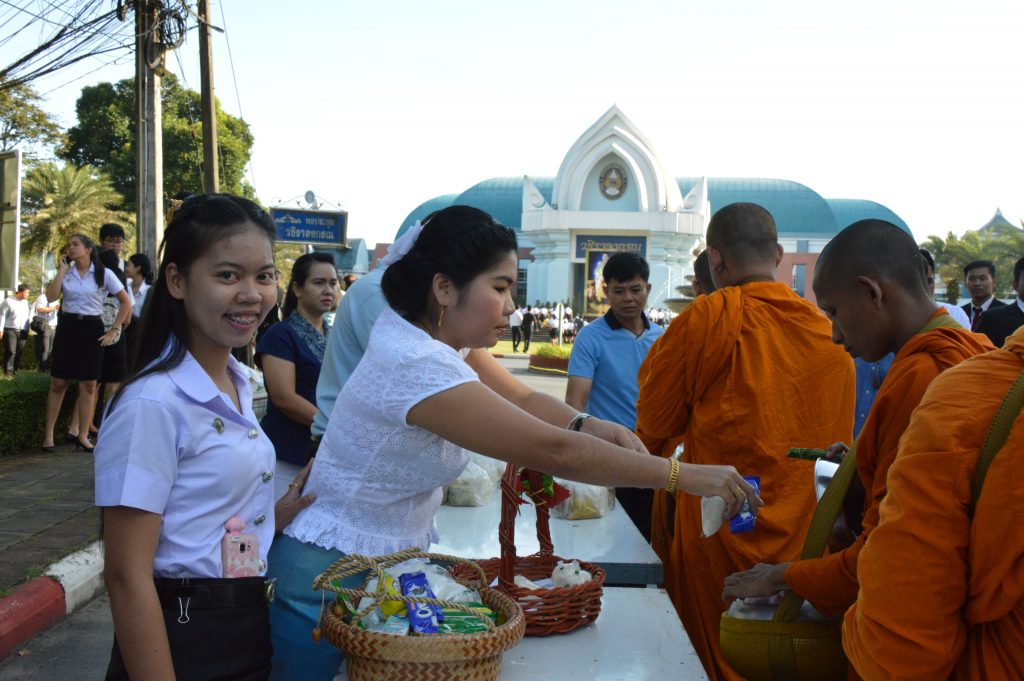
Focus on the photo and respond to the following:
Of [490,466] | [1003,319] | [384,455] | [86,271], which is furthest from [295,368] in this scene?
[1003,319]

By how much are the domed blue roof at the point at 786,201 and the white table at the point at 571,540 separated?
58.1 m

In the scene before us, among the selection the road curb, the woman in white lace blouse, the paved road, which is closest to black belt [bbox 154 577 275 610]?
the woman in white lace blouse

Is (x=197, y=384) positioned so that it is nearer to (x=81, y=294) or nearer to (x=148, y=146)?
(x=81, y=294)

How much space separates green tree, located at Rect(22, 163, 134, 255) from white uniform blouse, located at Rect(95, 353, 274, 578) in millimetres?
29454

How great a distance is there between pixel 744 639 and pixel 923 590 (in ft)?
2.52

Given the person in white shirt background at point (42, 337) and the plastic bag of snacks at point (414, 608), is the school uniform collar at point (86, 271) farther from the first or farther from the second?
the person in white shirt background at point (42, 337)

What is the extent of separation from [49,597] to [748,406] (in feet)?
11.1

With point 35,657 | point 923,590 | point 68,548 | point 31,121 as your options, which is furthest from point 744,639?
point 31,121

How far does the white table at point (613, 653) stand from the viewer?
6.51 ft

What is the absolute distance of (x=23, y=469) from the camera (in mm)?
7102

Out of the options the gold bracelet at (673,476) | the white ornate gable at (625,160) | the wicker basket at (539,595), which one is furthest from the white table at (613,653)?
the white ornate gable at (625,160)

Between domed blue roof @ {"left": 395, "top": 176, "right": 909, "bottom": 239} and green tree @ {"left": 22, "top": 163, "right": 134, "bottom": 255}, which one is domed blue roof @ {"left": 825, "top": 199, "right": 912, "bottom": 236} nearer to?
domed blue roof @ {"left": 395, "top": 176, "right": 909, "bottom": 239}

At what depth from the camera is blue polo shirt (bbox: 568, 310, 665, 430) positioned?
4859 mm

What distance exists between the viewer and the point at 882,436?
211cm
